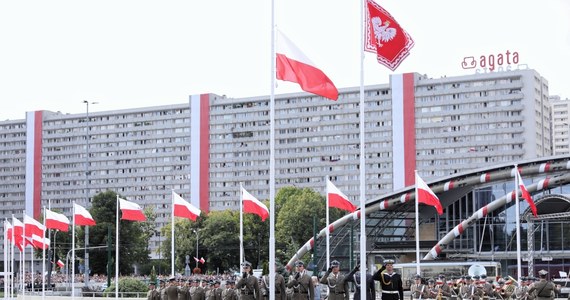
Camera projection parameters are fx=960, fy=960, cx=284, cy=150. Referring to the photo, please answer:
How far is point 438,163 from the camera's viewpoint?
114375 mm

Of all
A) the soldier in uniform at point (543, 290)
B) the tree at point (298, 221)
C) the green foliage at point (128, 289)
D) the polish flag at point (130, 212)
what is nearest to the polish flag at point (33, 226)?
the green foliage at point (128, 289)

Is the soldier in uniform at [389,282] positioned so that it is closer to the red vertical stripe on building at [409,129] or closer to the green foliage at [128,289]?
the green foliage at [128,289]

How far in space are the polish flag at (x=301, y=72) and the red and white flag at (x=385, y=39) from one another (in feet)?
4.03

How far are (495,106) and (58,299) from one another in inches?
2849

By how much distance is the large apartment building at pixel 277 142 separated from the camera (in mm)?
111688

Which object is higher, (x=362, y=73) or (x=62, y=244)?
(x=362, y=73)

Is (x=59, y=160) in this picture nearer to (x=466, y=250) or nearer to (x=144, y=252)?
(x=144, y=252)

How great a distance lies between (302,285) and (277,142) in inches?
4071

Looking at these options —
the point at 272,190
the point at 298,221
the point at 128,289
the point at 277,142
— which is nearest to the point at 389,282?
the point at 272,190

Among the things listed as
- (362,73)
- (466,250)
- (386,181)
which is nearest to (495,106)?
(386,181)

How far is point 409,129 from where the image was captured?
115750mm

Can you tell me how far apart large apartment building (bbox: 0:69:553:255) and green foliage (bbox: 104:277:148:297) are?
192 feet

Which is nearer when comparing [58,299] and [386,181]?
[58,299]

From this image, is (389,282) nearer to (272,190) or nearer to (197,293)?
(272,190)
